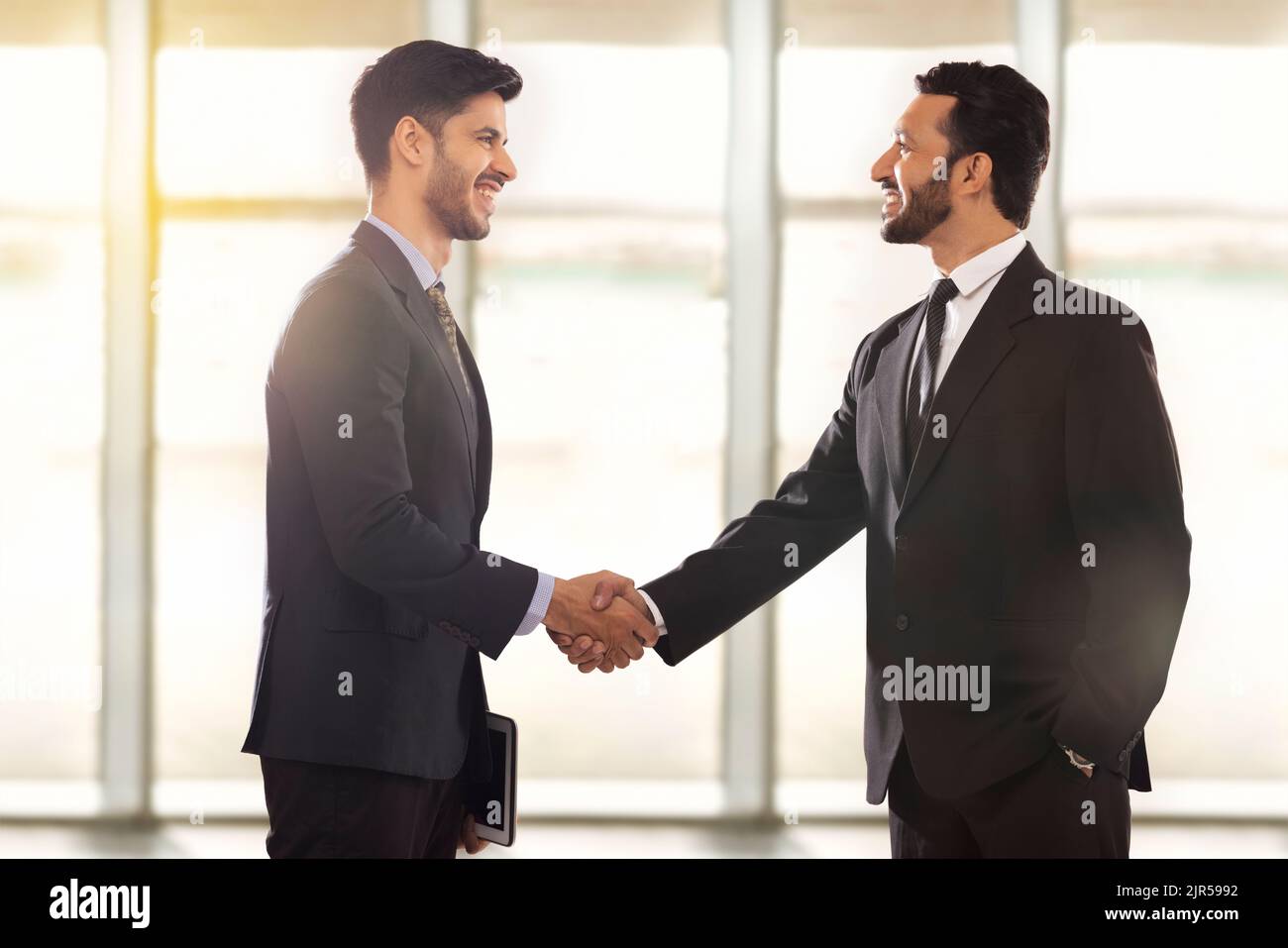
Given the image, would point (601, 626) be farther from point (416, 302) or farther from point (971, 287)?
point (971, 287)

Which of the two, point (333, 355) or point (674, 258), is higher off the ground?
point (674, 258)

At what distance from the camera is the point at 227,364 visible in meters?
3.61

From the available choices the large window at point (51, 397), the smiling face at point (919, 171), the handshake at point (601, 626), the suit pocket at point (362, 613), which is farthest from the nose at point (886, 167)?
the large window at point (51, 397)

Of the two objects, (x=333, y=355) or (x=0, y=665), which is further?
(x=0, y=665)

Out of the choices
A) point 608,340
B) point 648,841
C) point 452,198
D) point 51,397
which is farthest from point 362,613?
point 51,397

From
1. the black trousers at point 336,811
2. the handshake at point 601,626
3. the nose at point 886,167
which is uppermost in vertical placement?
the nose at point 886,167

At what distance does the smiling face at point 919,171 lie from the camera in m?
2.08

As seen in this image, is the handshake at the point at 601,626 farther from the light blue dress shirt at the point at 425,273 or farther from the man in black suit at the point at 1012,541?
the man in black suit at the point at 1012,541

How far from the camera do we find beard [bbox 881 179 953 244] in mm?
2074

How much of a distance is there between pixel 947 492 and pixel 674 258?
1.92 m

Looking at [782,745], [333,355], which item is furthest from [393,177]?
[782,745]

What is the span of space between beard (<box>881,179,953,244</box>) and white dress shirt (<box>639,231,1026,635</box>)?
12cm

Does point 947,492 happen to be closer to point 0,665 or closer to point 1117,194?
point 1117,194

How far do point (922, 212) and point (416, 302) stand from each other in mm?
1019
